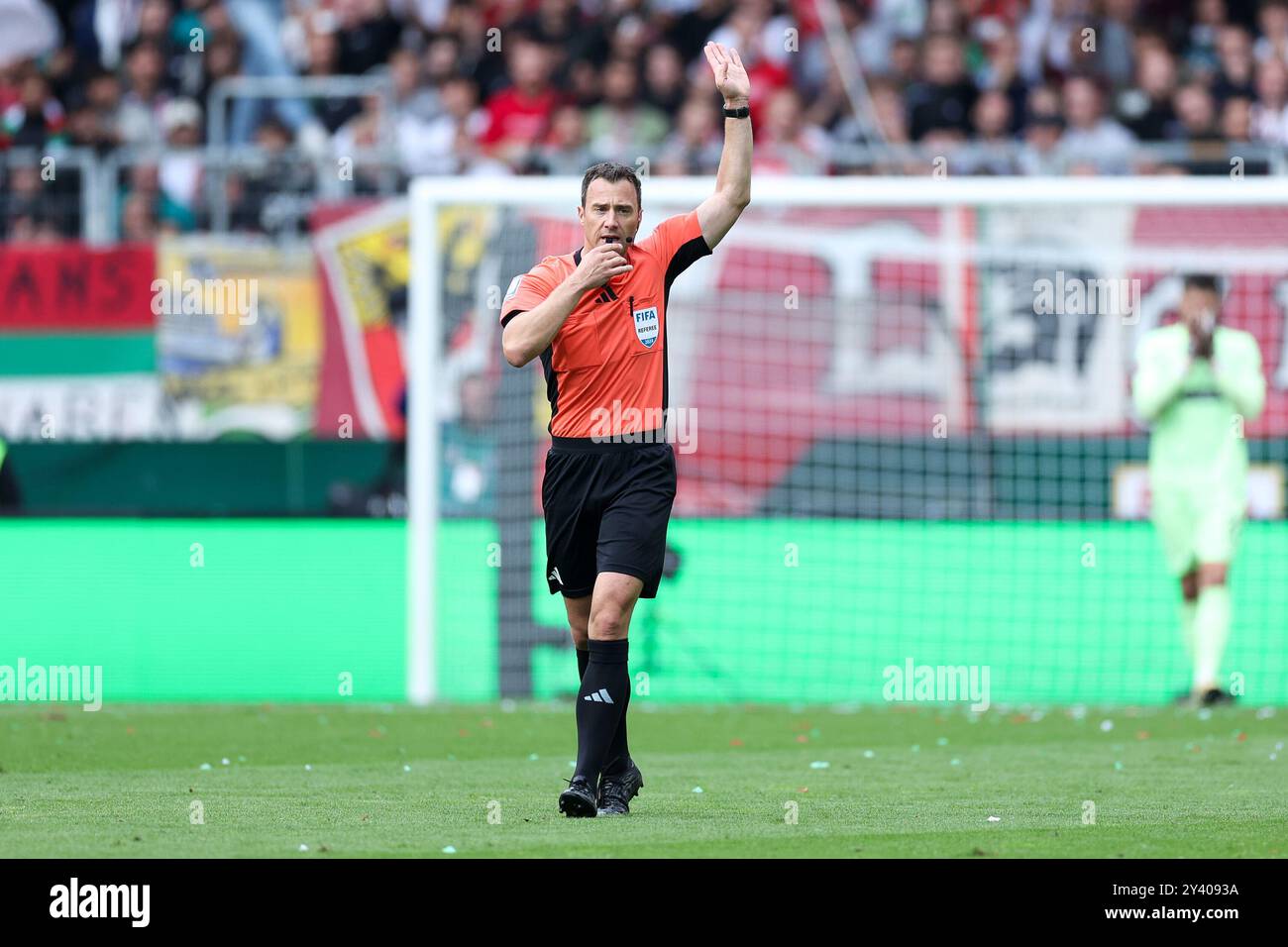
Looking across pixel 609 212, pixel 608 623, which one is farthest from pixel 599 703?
pixel 609 212

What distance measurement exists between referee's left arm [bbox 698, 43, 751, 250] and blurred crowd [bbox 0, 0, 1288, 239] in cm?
838

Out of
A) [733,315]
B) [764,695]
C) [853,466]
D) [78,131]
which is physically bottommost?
[764,695]

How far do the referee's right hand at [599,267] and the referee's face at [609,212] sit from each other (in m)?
0.17

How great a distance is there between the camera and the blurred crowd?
1681 centimetres

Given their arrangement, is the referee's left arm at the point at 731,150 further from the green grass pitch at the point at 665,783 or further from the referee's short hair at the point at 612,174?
the green grass pitch at the point at 665,783

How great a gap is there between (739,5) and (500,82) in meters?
2.17

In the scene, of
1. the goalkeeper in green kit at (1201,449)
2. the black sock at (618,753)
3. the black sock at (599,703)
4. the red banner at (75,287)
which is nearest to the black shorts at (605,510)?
the black sock at (599,703)

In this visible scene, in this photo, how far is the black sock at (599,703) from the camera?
24.8 ft

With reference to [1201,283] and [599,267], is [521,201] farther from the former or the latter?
[599,267]

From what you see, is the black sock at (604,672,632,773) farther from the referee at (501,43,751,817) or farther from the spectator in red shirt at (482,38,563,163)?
the spectator in red shirt at (482,38,563,163)

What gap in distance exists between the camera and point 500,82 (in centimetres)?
1877
